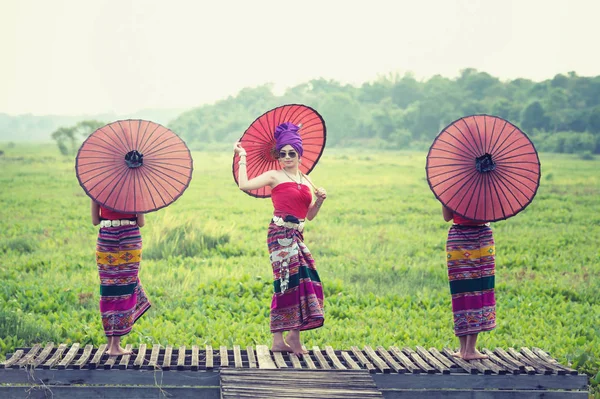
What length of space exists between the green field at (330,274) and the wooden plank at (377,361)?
1299 mm

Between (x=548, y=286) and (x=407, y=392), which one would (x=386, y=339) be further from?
(x=548, y=286)

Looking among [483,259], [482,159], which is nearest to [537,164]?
[482,159]

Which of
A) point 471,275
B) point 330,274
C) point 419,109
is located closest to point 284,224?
point 471,275

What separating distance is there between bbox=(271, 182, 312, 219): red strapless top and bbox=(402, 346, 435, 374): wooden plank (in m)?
1.62

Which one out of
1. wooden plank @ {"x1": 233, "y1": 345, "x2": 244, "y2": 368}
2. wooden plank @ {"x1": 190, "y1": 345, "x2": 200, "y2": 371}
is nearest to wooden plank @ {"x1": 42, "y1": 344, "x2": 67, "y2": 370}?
wooden plank @ {"x1": 190, "y1": 345, "x2": 200, "y2": 371}

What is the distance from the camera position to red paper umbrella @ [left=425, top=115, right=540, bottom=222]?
6832 millimetres

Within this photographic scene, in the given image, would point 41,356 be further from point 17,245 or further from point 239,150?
point 17,245

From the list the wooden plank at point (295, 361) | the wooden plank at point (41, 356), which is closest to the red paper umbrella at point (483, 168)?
the wooden plank at point (295, 361)

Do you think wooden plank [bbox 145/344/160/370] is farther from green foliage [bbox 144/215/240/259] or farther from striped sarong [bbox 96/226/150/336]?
green foliage [bbox 144/215/240/259]

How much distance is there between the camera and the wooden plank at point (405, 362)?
21.7 ft

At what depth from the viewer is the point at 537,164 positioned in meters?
7.07

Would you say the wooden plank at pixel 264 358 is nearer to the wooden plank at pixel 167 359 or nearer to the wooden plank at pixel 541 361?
the wooden plank at pixel 167 359

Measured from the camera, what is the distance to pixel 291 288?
6969mm

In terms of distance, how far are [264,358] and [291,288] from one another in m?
0.65
